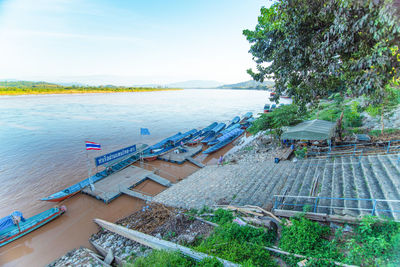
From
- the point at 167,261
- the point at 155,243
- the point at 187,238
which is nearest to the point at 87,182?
the point at 155,243

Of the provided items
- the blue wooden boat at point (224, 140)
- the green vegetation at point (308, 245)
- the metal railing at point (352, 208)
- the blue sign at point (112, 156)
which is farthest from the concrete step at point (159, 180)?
the metal railing at point (352, 208)

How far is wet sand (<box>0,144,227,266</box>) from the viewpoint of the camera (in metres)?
8.63

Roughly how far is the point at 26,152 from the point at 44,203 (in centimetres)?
1284

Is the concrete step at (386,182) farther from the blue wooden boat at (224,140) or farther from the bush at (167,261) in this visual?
the blue wooden boat at (224,140)

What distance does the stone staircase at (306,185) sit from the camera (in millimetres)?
5820

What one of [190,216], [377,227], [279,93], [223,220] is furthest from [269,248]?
[279,93]

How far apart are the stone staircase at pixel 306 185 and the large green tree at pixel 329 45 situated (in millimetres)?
3257

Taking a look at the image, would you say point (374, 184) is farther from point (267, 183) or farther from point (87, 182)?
point (87, 182)

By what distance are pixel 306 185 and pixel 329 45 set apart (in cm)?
575

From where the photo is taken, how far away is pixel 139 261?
5.00m

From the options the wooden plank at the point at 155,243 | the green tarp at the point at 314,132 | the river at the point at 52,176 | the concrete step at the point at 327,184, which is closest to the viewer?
the wooden plank at the point at 155,243

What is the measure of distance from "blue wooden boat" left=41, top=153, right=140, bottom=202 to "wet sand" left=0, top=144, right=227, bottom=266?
0.43m

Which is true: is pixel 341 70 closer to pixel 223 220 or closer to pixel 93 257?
pixel 223 220

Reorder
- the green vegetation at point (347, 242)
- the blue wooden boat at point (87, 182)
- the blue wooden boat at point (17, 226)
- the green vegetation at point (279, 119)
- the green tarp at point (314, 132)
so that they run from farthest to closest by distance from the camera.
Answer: the green vegetation at point (279, 119) → the blue wooden boat at point (87, 182) → the green tarp at point (314, 132) → the blue wooden boat at point (17, 226) → the green vegetation at point (347, 242)
